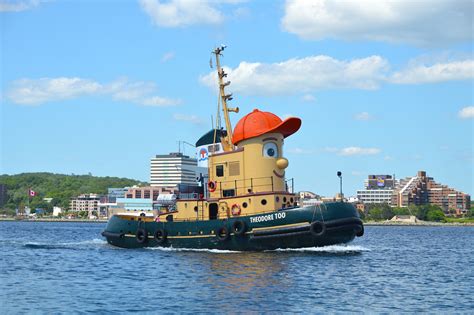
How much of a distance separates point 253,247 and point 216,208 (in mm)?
3906

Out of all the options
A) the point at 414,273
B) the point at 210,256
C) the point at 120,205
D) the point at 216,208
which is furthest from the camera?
the point at 120,205

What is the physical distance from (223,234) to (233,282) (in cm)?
1109

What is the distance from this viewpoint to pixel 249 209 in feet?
126

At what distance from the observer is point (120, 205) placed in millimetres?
194125

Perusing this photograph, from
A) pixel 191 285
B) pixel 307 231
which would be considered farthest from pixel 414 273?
pixel 191 285

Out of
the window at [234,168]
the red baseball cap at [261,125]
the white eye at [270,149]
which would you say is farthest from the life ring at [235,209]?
the red baseball cap at [261,125]

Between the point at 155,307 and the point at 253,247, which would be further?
the point at 253,247

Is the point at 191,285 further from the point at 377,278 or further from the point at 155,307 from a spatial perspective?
the point at 377,278

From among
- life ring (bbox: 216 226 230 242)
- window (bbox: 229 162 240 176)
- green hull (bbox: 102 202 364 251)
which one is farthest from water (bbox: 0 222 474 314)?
window (bbox: 229 162 240 176)

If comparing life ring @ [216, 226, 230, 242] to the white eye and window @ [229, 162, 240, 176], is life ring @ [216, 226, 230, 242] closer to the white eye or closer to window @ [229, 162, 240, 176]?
window @ [229, 162, 240, 176]

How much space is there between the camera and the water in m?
23.1

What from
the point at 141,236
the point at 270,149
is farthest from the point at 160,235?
the point at 270,149

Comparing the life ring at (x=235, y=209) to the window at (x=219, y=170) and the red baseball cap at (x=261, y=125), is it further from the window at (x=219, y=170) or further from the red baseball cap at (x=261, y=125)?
the red baseball cap at (x=261, y=125)

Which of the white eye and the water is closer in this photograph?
the water
